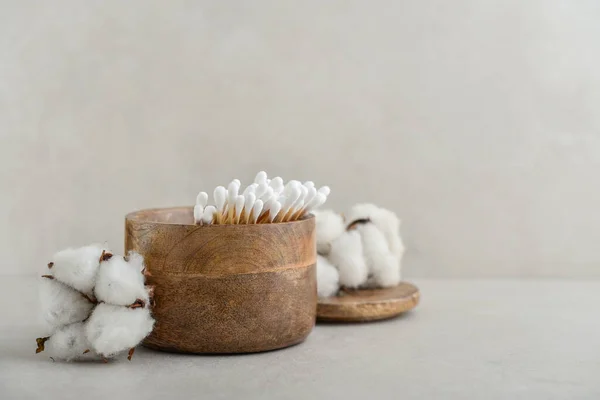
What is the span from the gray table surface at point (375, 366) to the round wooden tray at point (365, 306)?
0.01 metres

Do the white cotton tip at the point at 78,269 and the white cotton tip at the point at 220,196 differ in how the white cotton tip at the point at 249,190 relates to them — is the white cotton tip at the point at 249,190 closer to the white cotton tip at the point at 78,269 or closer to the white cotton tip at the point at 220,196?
the white cotton tip at the point at 220,196

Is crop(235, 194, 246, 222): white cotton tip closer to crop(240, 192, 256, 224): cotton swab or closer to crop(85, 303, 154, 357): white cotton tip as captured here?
crop(240, 192, 256, 224): cotton swab

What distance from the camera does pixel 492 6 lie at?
1445 millimetres

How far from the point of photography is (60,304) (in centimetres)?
80

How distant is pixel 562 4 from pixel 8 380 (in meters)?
1.17

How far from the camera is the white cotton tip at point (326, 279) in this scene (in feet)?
3.49

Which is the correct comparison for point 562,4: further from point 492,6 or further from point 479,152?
point 479,152

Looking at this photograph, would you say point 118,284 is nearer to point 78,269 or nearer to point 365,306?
point 78,269

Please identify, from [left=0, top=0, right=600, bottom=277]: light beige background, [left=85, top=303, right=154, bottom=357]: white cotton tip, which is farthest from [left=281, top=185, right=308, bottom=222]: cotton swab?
[left=0, top=0, right=600, bottom=277]: light beige background

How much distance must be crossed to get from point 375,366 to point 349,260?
0.29 meters

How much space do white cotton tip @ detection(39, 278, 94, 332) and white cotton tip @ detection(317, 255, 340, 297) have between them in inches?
13.9

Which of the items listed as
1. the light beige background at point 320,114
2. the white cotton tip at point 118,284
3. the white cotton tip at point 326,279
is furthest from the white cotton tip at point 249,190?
the light beige background at point 320,114

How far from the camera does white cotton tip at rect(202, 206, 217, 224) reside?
85 centimetres

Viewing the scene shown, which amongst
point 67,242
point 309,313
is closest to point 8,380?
point 309,313
